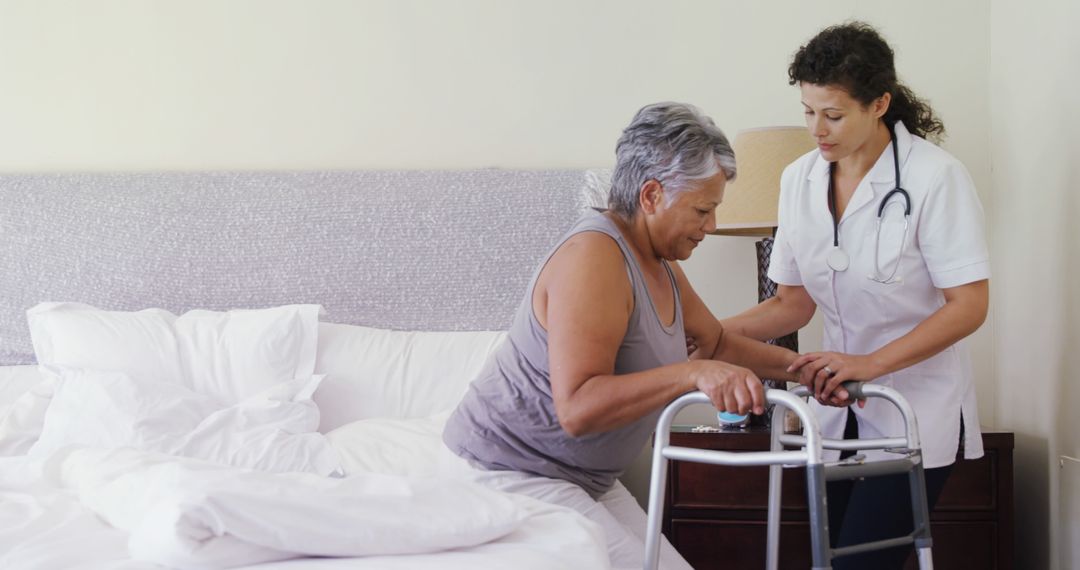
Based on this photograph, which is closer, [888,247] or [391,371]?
[888,247]

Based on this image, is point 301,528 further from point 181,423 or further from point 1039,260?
point 1039,260

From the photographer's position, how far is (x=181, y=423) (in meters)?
2.39

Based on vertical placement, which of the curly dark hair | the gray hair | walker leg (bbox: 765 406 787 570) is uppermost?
the curly dark hair

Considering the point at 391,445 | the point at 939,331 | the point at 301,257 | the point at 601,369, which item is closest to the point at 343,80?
the point at 301,257

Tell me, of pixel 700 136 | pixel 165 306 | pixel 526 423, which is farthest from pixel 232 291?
pixel 700 136

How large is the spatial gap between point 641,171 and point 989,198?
66.2 inches

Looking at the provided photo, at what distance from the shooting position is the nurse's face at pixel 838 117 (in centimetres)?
191

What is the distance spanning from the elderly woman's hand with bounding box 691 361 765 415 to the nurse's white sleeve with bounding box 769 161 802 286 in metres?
0.65

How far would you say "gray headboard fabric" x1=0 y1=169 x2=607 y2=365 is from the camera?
290cm

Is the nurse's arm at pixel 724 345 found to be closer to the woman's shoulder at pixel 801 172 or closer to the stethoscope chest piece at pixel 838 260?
the stethoscope chest piece at pixel 838 260

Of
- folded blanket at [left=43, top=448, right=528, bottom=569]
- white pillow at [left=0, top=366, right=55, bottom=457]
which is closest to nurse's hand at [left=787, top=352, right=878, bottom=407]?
folded blanket at [left=43, top=448, right=528, bottom=569]

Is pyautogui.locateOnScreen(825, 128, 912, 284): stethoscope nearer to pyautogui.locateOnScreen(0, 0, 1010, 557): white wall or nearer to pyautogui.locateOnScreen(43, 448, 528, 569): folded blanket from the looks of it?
pyautogui.locateOnScreen(43, 448, 528, 569): folded blanket

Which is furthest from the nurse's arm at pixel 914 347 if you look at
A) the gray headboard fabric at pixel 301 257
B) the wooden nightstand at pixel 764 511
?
the gray headboard fabric at pixel 301 257

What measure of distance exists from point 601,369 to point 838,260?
0.63 meters
